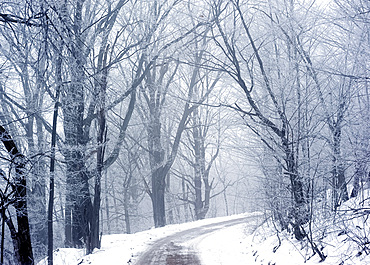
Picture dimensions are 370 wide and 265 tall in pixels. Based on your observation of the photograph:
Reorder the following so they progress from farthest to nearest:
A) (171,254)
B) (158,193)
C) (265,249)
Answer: (158,193)
(171,254)
(265,249)

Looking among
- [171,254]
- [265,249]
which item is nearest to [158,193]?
[171,254]

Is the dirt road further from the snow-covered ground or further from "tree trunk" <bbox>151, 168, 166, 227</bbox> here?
"tree trunk" <bbox>151, 168, 166, 227</bbox>

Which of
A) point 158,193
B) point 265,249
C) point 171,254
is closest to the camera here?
point 265,249

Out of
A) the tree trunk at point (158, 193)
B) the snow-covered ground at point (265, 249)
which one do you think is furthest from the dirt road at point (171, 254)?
the tree trunk at point (158, 193)

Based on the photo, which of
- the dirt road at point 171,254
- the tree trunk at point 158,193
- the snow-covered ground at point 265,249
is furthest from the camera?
the tree trunk at point 158,193

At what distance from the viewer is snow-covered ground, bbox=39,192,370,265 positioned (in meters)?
6.92

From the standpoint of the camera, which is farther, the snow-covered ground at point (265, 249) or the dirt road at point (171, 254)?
the dirt road at point (171, 254)

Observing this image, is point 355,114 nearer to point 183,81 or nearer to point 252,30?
point 252,30

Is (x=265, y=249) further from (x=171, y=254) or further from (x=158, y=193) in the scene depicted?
(x=158, y=193)

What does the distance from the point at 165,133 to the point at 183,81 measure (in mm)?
4318

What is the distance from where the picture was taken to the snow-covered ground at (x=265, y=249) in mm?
6916

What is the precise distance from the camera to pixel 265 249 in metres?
10.8

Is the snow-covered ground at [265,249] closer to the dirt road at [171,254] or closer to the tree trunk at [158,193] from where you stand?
the dirt road at [171,254]

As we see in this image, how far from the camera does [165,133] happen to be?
101 ft
